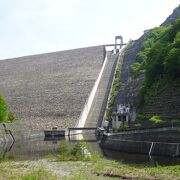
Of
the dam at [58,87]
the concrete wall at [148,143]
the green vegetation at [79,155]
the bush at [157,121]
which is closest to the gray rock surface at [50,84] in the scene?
the dam at [58,87]

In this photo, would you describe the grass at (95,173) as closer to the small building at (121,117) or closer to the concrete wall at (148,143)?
the concrete wall at (148,143)

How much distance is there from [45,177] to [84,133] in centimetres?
3807

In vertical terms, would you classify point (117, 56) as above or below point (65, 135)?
above

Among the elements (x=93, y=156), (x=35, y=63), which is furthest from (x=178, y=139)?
(x=35, y=63)

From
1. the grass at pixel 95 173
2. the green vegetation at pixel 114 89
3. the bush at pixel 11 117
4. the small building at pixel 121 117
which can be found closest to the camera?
the grass at pixel 95 173

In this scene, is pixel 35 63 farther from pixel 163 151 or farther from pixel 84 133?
pixel 163 151

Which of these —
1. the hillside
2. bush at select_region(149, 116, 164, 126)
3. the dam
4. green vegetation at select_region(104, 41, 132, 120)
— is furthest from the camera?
the dam

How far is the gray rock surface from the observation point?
55.9 m

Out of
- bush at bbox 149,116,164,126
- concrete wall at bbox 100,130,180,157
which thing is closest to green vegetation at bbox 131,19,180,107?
bush at bbox 149,116,164,126

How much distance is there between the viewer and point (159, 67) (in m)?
37.2

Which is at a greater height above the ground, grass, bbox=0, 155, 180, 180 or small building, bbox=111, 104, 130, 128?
grass, bbox=0, 155, 180, 180

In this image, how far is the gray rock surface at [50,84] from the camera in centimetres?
5588

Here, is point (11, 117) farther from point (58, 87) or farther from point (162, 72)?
point (162, 72)

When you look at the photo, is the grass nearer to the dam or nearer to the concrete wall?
the concrete wall
